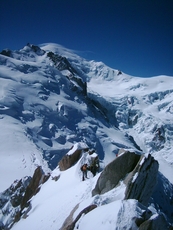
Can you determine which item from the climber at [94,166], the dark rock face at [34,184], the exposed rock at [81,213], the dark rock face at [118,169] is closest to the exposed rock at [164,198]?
the climber at [94,166]

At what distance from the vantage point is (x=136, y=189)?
11070mm

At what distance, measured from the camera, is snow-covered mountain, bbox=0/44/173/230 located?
12477 mm

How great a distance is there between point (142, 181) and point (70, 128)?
5903cm

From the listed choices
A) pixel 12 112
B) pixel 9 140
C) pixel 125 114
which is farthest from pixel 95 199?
pixel 125 114

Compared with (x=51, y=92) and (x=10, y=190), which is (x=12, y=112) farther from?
(x=10, y=190)

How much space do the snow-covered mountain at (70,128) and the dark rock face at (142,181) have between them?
1.68ft

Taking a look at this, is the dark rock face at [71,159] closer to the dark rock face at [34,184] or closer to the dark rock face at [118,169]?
the dark rock face at [34,184]

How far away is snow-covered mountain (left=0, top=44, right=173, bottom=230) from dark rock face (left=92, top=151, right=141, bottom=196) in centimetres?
53

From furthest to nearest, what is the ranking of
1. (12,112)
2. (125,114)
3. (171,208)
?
(125,114) < (12,112) < (171,208)

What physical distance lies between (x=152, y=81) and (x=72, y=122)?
96811 mm

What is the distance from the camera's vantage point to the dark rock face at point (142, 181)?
10.8 meters

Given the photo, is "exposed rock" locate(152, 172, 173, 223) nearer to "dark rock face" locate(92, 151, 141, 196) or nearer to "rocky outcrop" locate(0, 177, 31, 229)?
"rocky outcrop" locate(0, 177, 31, 229)

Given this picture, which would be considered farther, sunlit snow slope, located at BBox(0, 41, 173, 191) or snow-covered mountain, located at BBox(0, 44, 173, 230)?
sunlit snow slope, located at BBox(0, 41, 173, 191)

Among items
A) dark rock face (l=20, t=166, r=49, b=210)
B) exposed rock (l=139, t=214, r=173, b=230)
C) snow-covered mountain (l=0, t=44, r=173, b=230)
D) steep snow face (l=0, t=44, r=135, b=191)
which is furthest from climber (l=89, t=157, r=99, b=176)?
steep snow face (l=0, t=44, r=135, b=191)
